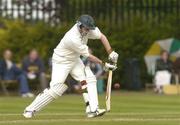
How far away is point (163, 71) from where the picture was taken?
2705 cm

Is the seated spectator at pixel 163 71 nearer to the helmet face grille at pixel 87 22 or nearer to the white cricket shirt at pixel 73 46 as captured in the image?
the white cricket shirt at pixel 73 46

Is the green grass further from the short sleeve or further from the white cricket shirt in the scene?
the short sleeve

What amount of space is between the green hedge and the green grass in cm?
246

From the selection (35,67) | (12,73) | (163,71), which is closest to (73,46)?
(12,73)

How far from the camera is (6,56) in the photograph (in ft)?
83.8

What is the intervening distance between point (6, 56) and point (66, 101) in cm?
375

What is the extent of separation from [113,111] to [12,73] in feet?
26.7

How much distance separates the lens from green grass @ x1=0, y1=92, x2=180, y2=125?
13969mm

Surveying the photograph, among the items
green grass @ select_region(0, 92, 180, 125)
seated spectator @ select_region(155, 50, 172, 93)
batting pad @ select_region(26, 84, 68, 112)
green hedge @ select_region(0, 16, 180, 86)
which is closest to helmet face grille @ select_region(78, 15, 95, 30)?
batting pad @ select_region(26, 84, 68, 112)

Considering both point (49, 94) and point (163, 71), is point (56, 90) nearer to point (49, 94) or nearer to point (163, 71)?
point (49, 94)

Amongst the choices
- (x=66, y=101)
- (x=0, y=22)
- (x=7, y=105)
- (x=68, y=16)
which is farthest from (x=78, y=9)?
(x=7, y=105)

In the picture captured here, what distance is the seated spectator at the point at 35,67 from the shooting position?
25.9 m

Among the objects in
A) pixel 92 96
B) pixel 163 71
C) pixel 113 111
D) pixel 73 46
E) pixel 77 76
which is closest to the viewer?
pixel 73 46

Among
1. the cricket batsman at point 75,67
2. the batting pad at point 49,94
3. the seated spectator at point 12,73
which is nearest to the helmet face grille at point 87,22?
the cricket batsman at point 75,67
